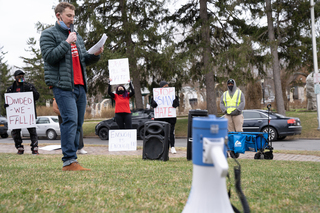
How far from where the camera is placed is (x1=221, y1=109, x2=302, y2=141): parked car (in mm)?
15789

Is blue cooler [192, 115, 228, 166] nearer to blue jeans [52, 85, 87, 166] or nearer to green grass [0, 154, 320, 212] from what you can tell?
green grass [0, 154, 320, 212]

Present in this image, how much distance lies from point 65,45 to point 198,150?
3074 millimetres

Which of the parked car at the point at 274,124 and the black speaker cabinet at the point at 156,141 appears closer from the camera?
the black speaker cabinet at the point at 156,141

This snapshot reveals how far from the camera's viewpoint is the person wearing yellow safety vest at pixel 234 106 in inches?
347

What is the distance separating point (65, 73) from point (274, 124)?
44.4 feet

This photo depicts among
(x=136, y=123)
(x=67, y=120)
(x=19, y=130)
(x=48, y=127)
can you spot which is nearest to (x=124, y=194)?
(x=67, y=120)

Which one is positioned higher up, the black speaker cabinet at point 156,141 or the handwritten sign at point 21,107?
the handwritten sign at point 21,107

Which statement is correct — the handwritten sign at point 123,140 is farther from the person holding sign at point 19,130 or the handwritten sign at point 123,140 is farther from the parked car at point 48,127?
the parked car at point 48,127

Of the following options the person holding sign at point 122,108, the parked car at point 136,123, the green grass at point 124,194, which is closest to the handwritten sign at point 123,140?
the person holding sign at point 122,108

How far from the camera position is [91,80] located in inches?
906

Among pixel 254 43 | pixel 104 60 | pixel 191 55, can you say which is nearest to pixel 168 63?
pixel 191 55

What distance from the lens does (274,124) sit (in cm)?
1598

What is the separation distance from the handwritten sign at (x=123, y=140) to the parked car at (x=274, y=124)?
8176 mm

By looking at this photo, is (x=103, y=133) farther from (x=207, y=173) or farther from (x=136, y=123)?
(x=207, y=173)
